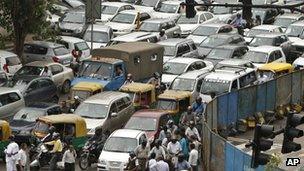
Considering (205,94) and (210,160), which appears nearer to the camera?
(210,160)

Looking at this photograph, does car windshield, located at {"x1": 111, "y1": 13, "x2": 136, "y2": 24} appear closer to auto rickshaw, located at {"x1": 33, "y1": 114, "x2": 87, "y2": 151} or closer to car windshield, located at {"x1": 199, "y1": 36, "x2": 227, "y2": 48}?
car windshield, located at {"x1": 199, "y1": 36, "x2": 227, "y2": 48}

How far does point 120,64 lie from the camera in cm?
3194

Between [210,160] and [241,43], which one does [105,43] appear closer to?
[241,43]

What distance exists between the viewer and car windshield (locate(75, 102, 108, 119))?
26.5 m

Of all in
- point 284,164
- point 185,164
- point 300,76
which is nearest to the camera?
point 185,164

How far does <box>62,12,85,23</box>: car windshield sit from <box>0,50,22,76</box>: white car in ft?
30.6

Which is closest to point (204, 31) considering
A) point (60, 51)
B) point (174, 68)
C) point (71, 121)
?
point (174, 68)

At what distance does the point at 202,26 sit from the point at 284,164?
1962cm

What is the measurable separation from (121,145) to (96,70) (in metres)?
8.38

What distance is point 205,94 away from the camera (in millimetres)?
30000

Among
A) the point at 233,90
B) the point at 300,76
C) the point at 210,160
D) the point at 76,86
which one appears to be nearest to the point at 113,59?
the point at 76,86

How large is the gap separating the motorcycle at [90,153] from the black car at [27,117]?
196 centimetres

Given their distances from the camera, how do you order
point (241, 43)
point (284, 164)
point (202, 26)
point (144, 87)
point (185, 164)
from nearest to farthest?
1. point (185, 164)
2. point (284, 164)
3. point (144, 87)
4. point (241, 43)
5. point (202, 26)

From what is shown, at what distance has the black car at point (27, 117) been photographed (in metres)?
25.1
